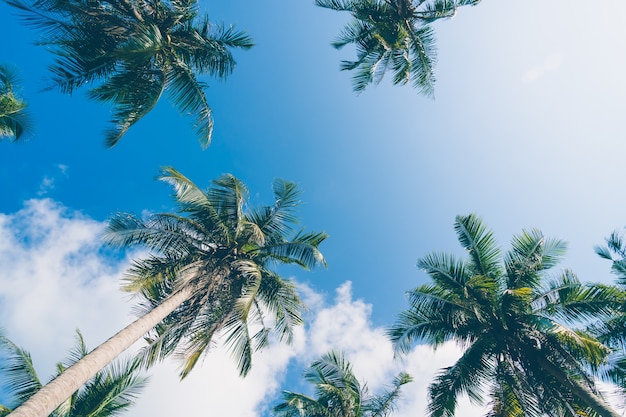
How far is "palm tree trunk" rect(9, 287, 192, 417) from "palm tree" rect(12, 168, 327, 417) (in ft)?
0.94

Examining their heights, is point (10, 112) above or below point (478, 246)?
above

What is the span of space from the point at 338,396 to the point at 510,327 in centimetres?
640

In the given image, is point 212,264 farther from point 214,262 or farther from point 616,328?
point 616,328

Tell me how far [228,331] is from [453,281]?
697 cm

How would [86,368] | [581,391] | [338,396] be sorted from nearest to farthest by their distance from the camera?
1. [86,368]
2. [581,391]
3. [338,396]

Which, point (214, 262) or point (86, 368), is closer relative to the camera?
point (86, 368)

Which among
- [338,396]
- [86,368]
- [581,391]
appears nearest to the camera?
[86,368]

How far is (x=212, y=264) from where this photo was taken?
10852mm

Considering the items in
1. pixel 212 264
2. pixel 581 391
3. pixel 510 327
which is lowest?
pixel 581 391

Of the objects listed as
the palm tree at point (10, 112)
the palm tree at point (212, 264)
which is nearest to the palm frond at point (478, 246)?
the palm tree at point (212, 264)

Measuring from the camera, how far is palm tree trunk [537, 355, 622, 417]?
8.19 metres

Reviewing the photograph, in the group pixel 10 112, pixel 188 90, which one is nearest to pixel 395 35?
pixel 188 90

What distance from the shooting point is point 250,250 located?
38.8ft

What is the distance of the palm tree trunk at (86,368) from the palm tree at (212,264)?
11.2 inches
